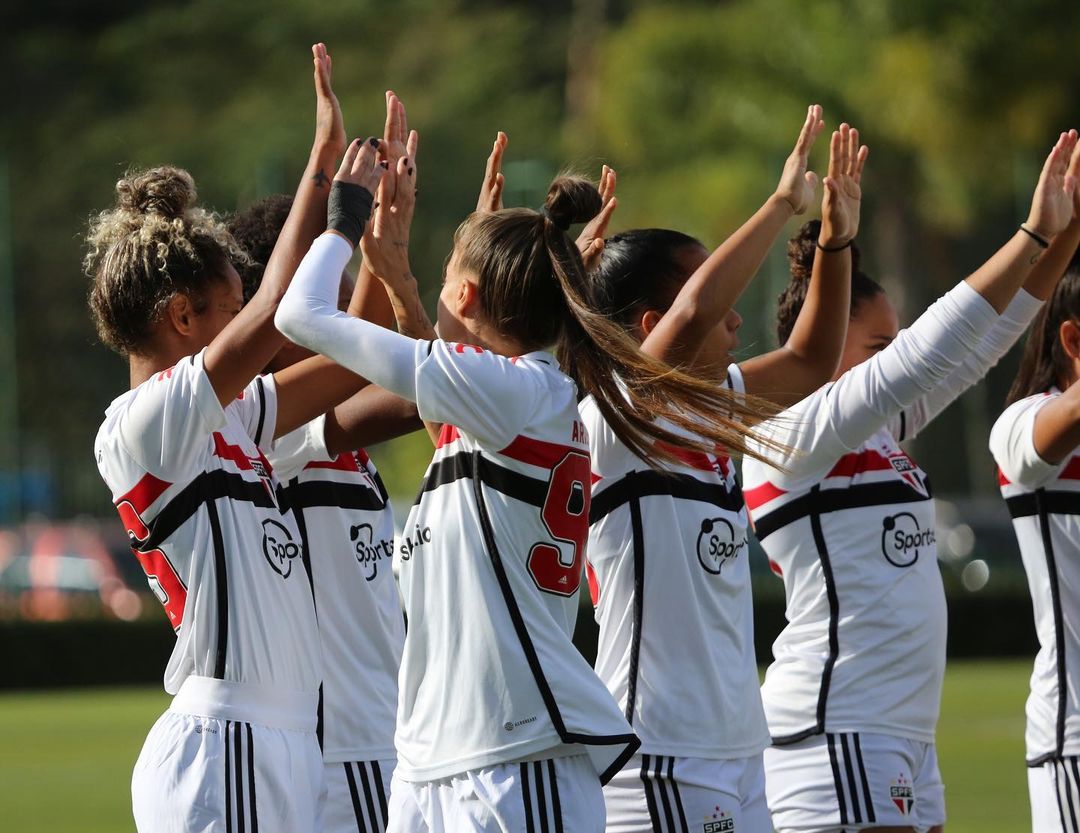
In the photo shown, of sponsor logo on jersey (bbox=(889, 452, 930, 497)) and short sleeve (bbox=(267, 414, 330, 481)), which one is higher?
short sleeve (bbox=(267, 414, 330, 481))

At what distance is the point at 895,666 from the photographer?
191 inches

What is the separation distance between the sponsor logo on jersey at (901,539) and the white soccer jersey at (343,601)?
4.49ft

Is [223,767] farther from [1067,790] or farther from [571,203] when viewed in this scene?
[1067,790]

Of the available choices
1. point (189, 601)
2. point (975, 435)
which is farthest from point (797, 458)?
point (975, 435)

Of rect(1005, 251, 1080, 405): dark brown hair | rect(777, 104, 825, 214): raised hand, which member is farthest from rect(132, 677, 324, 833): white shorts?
rect(1005, 251, 1080, 405): dark brown hair

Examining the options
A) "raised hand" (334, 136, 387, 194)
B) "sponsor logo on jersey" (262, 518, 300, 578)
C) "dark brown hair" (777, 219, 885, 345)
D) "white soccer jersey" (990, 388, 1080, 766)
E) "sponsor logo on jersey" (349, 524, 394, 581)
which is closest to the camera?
"raised hand" (334, 136, 387, 194)

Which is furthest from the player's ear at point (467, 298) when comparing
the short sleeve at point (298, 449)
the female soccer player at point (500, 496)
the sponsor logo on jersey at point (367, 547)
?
the sponsor logo on jersey at point (367, 547)

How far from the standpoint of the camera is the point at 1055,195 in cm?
451

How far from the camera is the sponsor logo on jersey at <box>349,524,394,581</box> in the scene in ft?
15.7

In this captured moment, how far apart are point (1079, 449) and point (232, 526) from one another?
230 centimetres

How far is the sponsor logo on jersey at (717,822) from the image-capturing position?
4.22 metres

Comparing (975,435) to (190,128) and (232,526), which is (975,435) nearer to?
(232,526)

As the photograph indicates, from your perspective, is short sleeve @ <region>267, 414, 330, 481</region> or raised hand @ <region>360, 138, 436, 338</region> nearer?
raised hand @ <region>360, 138, 436, 338</region>

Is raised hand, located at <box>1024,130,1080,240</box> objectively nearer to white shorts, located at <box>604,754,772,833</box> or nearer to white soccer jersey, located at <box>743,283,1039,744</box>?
white soccer jersey, located at <box>743,283,1039,744</box>
